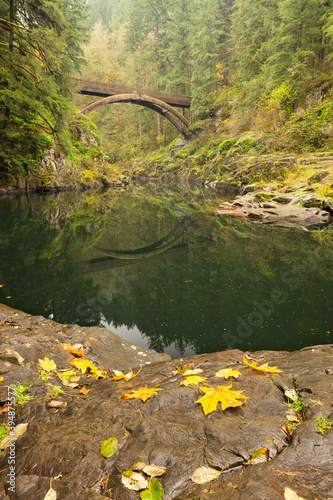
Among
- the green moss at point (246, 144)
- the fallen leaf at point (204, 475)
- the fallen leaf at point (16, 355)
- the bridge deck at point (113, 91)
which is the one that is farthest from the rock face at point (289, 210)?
the bridge deck at point (113, 91)

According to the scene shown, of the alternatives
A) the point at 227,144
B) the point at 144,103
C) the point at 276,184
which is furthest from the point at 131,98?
the point at 276,184

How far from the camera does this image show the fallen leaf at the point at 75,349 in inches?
105

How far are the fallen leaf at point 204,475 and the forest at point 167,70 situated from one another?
12879 millimetres

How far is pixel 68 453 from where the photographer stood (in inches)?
49.2

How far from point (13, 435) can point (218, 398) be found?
3.77 feet

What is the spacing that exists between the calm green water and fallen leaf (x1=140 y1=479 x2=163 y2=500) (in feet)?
7.18

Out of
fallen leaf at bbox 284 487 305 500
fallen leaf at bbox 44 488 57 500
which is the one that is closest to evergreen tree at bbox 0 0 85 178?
fallen leaf at bbox 44 488 57 500

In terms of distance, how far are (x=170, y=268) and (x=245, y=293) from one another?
1.87 meters

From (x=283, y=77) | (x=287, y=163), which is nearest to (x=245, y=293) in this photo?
(x=287, y=163)

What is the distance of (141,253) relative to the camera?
6980 millimetres

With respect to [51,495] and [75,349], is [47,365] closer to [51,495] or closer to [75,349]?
[75,349]

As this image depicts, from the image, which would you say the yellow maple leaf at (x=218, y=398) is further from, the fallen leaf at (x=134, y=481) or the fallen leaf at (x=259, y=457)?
the fallen leaf at (x=134, y=481)

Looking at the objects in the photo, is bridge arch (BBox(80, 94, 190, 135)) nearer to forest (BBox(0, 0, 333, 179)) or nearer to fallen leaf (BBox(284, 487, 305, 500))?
forest (BBox(0, 0, 333, 179))

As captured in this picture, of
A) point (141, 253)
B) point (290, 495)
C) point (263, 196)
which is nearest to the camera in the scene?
point (290, 495)
